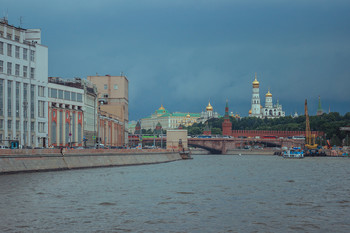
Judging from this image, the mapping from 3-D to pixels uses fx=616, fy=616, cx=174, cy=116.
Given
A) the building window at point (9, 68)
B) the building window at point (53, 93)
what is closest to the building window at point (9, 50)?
the building window at point (9, 68)

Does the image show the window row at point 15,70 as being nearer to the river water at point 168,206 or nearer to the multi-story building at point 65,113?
the multi-story building at point 65,113

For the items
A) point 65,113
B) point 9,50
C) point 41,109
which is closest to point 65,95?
point 65,113

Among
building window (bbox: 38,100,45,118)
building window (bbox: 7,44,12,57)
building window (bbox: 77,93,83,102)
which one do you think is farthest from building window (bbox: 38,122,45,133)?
building window (bbox: 77,93,83,102)

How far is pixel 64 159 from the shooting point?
71875 millimetres

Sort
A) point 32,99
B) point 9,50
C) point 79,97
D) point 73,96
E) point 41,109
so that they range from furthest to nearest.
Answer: point 79,97 → point 73,96 → point 41,109 → point 32,99 → point 9,50

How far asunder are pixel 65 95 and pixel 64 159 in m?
39.1

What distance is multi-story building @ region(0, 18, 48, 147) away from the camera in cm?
8538

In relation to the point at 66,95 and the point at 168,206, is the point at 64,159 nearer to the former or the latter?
the point at 168,206

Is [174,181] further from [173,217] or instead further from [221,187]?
[173,217]

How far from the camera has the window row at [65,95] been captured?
4058 inches

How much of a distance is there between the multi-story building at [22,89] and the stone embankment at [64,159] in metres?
10.4

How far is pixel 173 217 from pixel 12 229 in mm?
8716

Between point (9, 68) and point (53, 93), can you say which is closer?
point (9, 68)

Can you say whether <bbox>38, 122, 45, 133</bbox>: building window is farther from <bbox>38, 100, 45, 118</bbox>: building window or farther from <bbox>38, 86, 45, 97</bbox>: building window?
<bbox>38, 86, 45, 97</bbox>: building window
